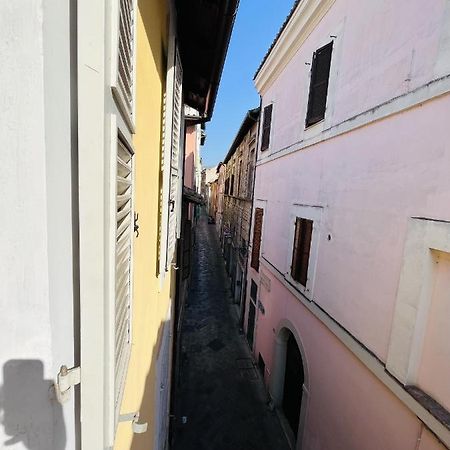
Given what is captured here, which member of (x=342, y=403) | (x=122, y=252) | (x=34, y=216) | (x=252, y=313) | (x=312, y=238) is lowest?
(x=252, y=313)

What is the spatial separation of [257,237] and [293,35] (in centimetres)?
593

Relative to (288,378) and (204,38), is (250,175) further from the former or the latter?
(204,38)

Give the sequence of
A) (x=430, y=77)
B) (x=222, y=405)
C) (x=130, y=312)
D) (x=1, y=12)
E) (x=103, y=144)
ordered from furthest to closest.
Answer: (x=222, y=405)
(x=430, y=77)
(x=130, y=312)
(x=103, y=144)
(x=1, y=12)

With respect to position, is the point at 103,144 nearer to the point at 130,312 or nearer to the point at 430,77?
A: the point at 130,312

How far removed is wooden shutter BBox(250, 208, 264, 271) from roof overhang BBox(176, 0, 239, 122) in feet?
16.8

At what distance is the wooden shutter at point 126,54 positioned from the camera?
1.06 meters

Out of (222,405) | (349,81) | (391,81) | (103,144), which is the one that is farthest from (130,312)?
(222,405)

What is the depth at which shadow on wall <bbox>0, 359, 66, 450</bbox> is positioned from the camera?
0.68 metres

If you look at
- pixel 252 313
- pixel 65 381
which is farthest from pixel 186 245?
pixel 65 381

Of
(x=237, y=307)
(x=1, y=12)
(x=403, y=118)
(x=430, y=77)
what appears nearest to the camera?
(x=1, y=12)

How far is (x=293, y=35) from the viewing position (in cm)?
683

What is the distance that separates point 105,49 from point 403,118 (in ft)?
12.8

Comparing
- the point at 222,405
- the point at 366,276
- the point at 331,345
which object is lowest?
the point at 222,405

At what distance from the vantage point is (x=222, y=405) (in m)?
7.68
